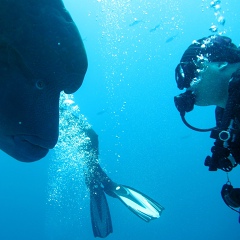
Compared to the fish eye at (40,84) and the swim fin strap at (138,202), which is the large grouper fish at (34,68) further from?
the swim fin strap at (138,202)

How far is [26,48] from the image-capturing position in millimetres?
1905

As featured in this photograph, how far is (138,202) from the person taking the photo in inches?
223

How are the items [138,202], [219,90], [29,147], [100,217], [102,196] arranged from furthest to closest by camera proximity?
[102,196] < [100,217] < [138,202] < [219,90] < [29,147]

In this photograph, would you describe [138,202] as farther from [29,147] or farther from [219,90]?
[29,147]

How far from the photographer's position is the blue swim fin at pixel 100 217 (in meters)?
5.75

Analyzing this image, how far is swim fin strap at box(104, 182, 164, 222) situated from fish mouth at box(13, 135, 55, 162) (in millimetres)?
3630

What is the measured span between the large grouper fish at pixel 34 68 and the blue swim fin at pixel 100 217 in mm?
3931

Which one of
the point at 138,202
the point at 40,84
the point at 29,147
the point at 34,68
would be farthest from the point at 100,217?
the point at 34,68

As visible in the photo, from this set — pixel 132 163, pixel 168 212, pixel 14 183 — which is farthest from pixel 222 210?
pixel 14 183

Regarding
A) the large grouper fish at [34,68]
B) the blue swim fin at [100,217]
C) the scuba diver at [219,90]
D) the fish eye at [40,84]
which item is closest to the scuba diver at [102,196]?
the blue swim fin at [100,217]

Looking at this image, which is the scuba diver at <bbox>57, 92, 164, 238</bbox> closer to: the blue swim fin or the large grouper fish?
the blue swim fin

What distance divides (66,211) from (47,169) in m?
15.6

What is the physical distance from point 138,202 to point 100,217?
0.86 m

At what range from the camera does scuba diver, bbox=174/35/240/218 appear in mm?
2693
